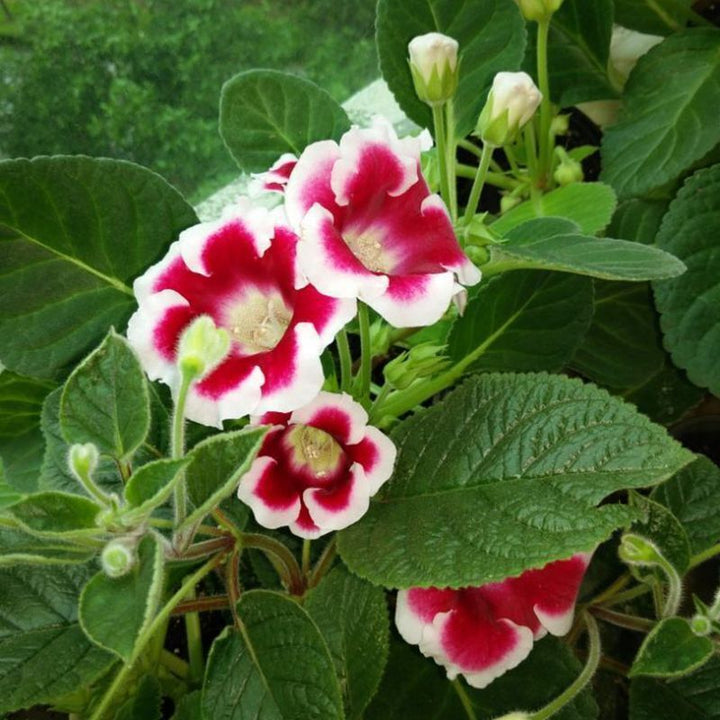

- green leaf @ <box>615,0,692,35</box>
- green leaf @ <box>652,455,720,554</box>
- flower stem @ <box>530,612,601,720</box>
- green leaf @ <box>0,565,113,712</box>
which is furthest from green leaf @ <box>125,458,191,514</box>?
green leaf @ <box>615,0,692,35</box>

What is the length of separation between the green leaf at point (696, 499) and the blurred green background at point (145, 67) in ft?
1.68

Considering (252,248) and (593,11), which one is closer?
(252,248)

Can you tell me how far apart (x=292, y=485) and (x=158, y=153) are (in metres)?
0.48

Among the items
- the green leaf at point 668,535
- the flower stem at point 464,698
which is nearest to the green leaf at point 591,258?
the green leaf at point 668,535

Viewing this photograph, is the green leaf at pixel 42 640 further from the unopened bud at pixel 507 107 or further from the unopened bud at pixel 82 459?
the unopened bud at pixel 507 107

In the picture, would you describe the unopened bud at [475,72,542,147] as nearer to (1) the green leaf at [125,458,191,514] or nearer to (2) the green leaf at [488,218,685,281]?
(2) the green leaf at [488,218,685,281]

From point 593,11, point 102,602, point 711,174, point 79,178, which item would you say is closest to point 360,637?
point 102,602

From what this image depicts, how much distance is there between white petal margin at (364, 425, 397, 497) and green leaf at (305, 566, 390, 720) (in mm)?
71

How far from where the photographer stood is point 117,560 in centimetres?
37

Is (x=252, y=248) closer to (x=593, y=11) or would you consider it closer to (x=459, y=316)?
(x=459, y=316)

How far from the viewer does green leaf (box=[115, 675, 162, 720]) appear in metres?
0.53

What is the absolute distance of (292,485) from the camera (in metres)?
0.50

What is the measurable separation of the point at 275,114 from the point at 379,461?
0.27 meters

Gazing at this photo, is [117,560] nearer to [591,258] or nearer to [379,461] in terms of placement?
[379,461]
